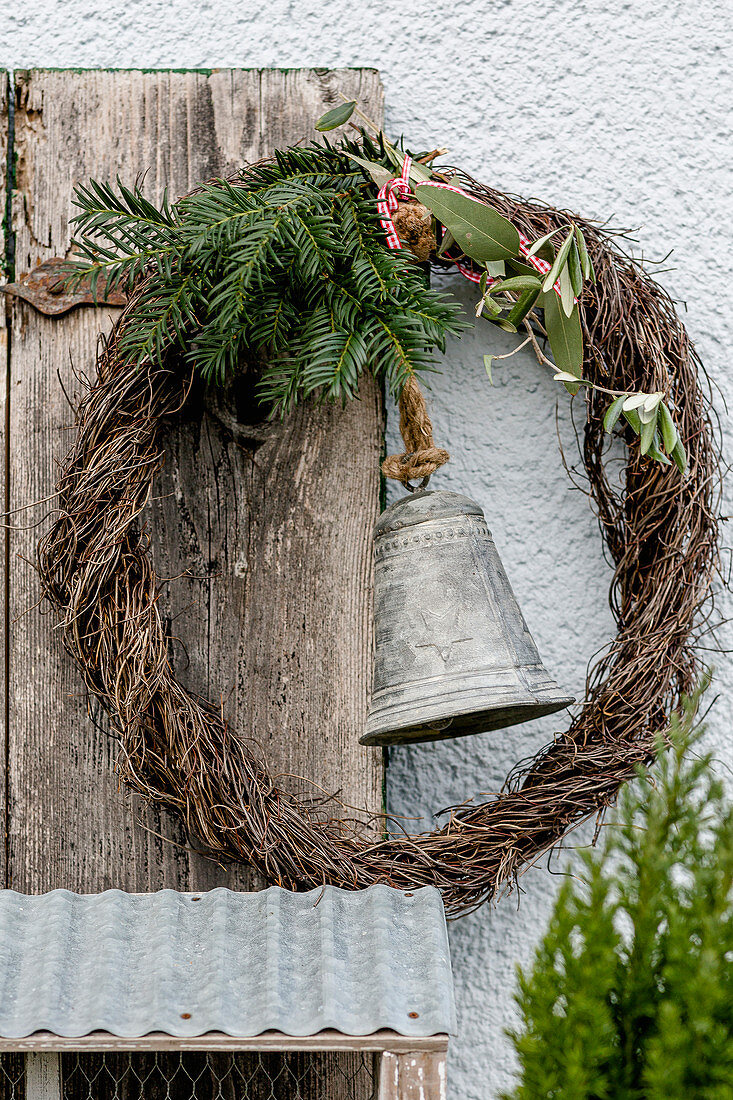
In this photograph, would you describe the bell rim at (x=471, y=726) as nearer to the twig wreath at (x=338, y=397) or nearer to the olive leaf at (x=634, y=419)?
the twig wreath at (x=338, y=397)

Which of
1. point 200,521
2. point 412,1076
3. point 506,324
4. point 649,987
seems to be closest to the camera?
point 649,987

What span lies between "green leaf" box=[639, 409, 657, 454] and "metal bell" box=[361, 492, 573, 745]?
0.17m

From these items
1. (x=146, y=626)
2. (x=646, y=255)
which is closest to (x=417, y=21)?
(x=646, y=255)

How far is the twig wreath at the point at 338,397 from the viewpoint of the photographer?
821 millimetres

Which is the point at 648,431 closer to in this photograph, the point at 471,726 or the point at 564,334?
the point at 564,334

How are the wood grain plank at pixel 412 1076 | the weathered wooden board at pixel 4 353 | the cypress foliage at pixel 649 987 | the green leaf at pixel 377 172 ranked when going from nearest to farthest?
the cypress foliage at pixel 649 987 → the wood grain plank at pixel 412 1076 → the green leaf at pixel 377 172 → the weathered wooden board at pixel 4 353

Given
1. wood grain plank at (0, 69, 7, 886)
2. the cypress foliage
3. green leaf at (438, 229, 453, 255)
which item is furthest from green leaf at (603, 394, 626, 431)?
wood grain plank at (0, 69, 7, 886)

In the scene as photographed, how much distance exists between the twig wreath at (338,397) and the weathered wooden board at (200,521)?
66 millimetres

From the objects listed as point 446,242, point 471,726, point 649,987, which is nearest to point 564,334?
point 446,242

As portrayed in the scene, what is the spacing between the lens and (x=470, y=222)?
82cm

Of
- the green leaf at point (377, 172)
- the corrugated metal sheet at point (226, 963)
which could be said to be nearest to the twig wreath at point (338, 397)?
the green leaf at point (377, 172)

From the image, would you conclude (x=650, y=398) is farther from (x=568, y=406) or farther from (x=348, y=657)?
(x=348, y=657)

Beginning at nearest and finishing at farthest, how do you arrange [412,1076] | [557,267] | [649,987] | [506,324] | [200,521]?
[649,987] → [412,1076] → [557,267] → [506,324] → [200,521]

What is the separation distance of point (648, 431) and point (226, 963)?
576 millimetres
